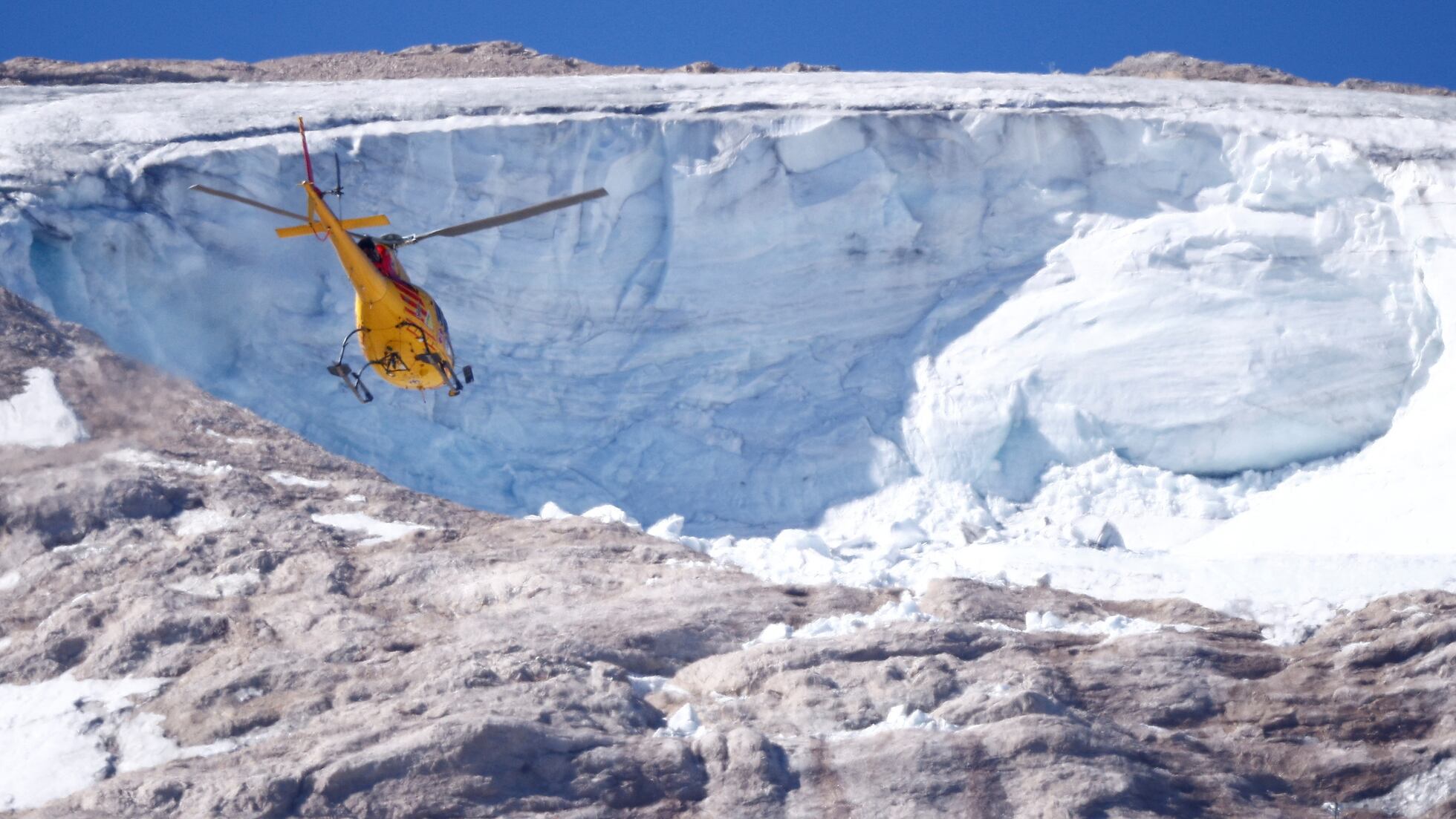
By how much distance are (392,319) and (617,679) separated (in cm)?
549

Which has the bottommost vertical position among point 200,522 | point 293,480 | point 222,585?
point 222,585

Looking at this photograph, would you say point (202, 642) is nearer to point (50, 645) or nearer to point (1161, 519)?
point (50, 645)

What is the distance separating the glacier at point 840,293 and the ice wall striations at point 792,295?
0.04m

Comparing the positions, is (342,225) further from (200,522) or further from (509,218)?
(200,522)

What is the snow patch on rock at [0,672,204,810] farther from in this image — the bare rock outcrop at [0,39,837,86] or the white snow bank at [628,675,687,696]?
the bare rock outcrop at [0,39,837,86]

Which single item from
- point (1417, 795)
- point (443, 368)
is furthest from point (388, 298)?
point (1417, 795)

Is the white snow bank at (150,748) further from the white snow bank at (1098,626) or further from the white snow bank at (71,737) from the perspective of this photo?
the white snow bank at (1098,626)

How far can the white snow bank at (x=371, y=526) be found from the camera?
13109 millimetres

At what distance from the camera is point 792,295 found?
19125mm

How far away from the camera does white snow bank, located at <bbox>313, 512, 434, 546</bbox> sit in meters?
13.1

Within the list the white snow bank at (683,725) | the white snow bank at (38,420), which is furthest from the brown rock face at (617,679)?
the white snow bank at (38,420)

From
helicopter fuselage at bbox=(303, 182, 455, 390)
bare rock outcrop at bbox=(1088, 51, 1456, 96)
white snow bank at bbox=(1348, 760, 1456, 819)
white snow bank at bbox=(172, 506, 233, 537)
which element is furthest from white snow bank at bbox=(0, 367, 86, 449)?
bare rock outcrop at bbox=(1088, 51, 1456, 96)

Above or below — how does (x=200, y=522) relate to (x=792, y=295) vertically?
below

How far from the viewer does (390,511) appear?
44.5 ft
